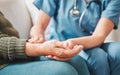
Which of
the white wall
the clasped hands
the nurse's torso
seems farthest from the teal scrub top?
the clasped hands

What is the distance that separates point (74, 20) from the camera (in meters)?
1.25

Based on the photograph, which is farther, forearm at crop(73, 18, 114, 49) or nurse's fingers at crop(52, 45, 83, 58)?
forearm at crop(73, 18, 114, 49)

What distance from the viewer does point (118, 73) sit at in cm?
110

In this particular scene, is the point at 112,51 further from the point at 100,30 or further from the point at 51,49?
the point at 51,49

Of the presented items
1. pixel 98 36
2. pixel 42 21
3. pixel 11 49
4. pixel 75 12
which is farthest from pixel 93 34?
pixel 11 49

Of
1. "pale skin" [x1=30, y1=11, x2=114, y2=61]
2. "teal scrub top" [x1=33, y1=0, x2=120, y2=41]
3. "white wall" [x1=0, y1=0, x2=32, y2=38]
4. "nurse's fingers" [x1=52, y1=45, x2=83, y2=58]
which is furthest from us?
"white wall" [x1=0, y1=0, x2=32, y2=38]

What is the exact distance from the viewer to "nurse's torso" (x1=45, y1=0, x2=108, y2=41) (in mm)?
1248

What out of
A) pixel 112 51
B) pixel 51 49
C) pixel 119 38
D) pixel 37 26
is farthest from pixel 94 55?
pixel 119 38

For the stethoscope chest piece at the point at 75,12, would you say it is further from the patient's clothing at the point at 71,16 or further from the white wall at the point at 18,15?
the white wall at the point at 18,15

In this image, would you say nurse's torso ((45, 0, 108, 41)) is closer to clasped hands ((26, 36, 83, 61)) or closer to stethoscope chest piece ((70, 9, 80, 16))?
stethoscope chest piece ((70, 9, 80, 16))

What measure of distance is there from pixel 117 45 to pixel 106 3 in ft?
0.81

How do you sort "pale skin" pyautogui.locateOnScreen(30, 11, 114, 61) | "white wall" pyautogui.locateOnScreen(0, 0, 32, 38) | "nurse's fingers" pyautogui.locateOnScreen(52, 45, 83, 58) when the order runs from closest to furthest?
"nurse's fingers" pyautogui.locateOnScreen(52, 45, 83, 58) → "pale skin" pyautogui.locateOnScreen(30, 11, 114, 61) → "white wall" pyautogui.locateOnScreen(0, 0, 32, 38)

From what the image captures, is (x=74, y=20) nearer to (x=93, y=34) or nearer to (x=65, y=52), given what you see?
(x=93, y=34)

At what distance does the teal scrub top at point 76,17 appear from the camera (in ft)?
4.00
